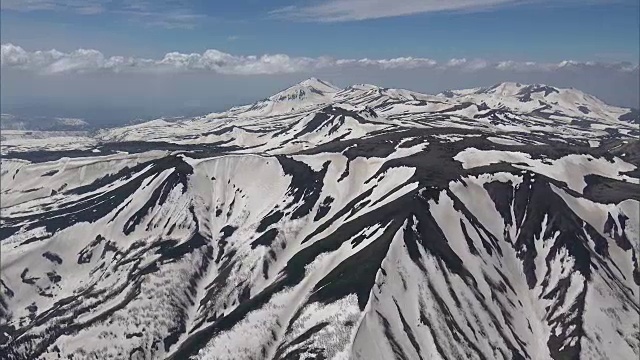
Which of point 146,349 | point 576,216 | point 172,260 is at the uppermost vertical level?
point 576,216

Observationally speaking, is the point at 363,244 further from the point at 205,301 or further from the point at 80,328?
the point at 80,328

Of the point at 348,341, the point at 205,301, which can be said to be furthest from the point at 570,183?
the point at 205,301

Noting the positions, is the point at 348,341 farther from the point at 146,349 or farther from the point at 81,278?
the point at 81,278

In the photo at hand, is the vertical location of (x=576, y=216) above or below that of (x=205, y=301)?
above

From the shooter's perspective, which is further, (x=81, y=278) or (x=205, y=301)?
(x=81, y=278)

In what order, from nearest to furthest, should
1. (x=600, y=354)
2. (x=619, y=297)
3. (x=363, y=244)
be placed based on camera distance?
(x=600, y=354), (x=619, y=297), (x=363, y=244)

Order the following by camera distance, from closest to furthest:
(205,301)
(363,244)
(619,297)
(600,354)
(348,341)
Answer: (348,341) < (600,354) < (619,297) < (363,244) < (205,301)

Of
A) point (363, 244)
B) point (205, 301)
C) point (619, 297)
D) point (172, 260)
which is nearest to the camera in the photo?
point (619, 297)

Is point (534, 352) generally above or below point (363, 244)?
below

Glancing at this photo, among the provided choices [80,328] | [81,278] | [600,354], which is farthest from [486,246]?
[81,278]
